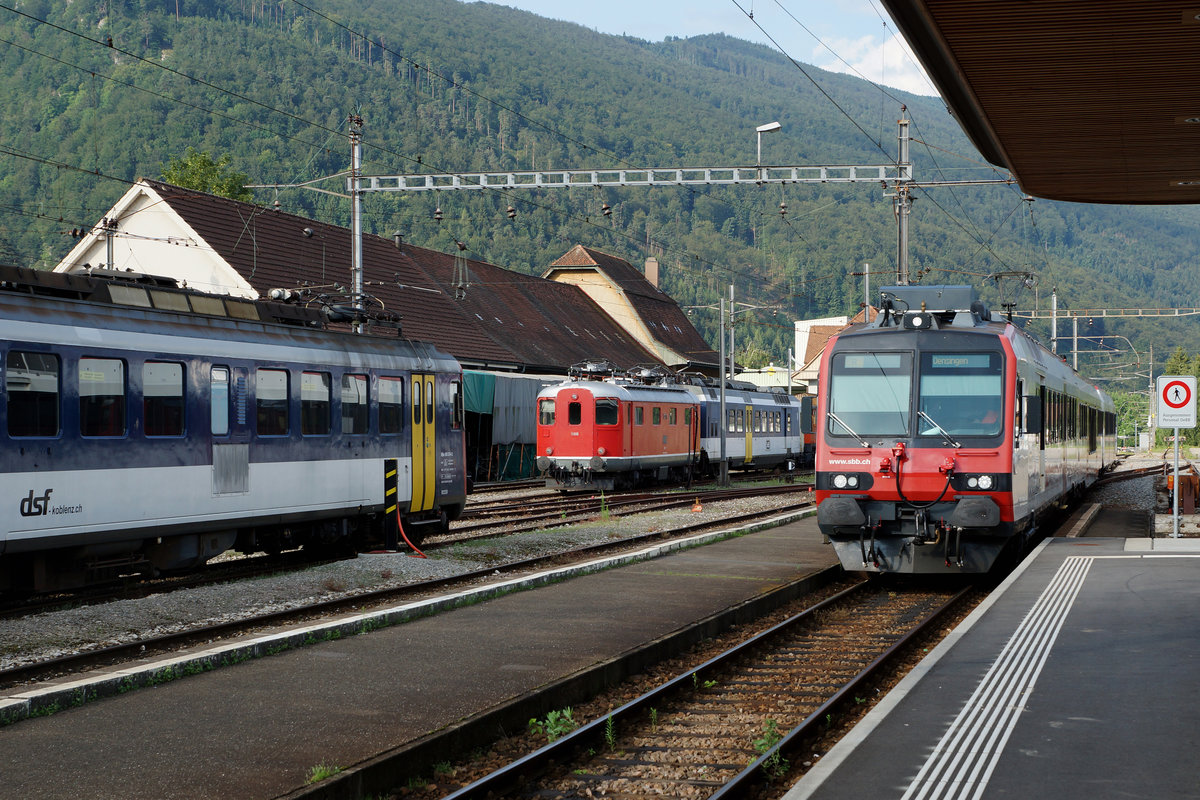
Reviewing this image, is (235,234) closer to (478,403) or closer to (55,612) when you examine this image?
(478,403)

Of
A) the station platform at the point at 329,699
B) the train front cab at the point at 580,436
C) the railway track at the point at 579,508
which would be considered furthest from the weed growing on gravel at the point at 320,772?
the train front cab at the point at 580,436

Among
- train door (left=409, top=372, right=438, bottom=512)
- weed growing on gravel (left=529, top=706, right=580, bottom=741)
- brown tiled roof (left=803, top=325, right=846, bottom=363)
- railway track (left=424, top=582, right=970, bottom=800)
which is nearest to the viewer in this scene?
railway track (left=424, top=582, right=970, bottom=800)

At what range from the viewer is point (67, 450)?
39.6 ft

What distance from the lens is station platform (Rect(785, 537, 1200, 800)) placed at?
6.10m

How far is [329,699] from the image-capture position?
8.19 metres

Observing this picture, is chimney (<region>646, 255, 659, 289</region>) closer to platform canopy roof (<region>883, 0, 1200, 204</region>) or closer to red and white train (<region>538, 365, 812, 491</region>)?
red and white train (<region>538, 365, 812, 491</region>)

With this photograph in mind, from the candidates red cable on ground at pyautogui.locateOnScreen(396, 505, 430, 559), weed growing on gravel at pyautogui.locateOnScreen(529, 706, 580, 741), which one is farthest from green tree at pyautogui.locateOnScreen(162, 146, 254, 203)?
weed growing on gravel at pyautogui.locateOnScreen(529, 706, 580, 741)

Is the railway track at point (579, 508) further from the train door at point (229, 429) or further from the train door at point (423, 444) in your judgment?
the train door at point (229, 429)

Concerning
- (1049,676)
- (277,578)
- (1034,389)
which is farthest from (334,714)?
A: (1034,389)

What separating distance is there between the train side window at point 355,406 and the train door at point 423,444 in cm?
130

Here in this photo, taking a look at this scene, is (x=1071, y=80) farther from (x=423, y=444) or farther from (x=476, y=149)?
(x=476, y=149)

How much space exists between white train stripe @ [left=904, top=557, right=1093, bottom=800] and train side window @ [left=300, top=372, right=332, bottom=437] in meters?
9.09

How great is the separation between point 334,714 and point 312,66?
116m

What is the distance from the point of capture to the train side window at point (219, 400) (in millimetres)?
14250
